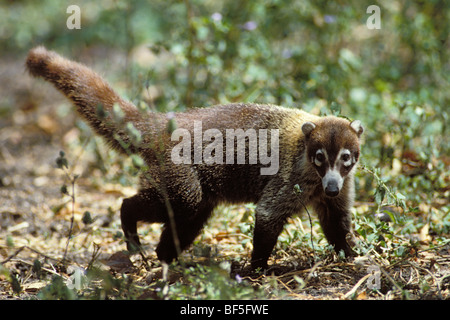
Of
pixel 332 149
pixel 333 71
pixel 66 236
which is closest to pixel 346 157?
pixel 332 149

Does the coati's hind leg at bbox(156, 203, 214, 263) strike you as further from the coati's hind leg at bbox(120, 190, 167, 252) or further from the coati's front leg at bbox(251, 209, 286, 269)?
the coati's front leg at bbox(251, 209, 286, 269)

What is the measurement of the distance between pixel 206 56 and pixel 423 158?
3.05 meters

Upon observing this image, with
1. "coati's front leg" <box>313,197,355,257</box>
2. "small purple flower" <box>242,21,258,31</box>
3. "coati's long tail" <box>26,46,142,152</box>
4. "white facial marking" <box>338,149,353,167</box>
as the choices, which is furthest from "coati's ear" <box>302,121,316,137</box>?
"small purple flower" <box>242,21,258,31</box>

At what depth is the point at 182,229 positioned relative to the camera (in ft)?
16.0

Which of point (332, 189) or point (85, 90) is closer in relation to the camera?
point (332, 189)

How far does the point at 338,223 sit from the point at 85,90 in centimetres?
265

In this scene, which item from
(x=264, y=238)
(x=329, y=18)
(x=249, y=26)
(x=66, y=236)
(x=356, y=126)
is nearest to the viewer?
(x=264, y=238)

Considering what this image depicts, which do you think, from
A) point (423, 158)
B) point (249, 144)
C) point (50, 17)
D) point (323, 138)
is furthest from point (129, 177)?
point (50, 17)

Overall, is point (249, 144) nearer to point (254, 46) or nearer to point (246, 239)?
point (246, 239)

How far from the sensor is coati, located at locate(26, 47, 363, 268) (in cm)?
459

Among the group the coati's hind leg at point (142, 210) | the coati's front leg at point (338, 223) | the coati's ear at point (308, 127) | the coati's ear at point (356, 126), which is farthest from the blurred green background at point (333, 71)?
the coati's hind leg at point (142, 210)

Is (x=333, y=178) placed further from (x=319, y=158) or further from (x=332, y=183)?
(x=319, y=158)

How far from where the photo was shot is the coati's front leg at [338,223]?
4766 millimetres
